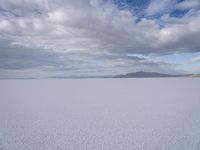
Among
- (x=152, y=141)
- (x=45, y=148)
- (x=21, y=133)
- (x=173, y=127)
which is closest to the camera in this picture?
(x=45, y=148)

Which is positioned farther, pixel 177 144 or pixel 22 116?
pixel 22 116

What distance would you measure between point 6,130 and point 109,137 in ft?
9.27

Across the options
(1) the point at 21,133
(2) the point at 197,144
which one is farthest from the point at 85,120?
(2) the point at 197,144

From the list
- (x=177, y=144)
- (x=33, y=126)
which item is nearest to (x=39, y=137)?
(x=33, y=126)

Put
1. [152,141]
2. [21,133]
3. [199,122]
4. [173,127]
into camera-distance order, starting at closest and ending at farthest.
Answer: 1. [152,141]
2. [21,133]
3. [173,127]
4. [199,122]

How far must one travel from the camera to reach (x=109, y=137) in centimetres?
409

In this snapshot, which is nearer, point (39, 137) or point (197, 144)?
point (197, 144)

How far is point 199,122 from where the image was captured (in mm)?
5281

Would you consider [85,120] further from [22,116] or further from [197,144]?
[197,144]

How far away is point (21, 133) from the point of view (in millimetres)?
4344

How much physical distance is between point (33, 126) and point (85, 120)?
160cm

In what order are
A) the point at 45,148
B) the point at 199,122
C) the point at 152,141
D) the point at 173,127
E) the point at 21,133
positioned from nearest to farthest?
the point at 45,148
the point at 152,141
the point at 21,133
the point at 173,127
the point at 199,122

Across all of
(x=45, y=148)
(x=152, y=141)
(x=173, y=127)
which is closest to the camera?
(x=45, y=148)

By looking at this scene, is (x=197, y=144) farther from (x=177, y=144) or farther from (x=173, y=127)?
(x=173, y=127)
